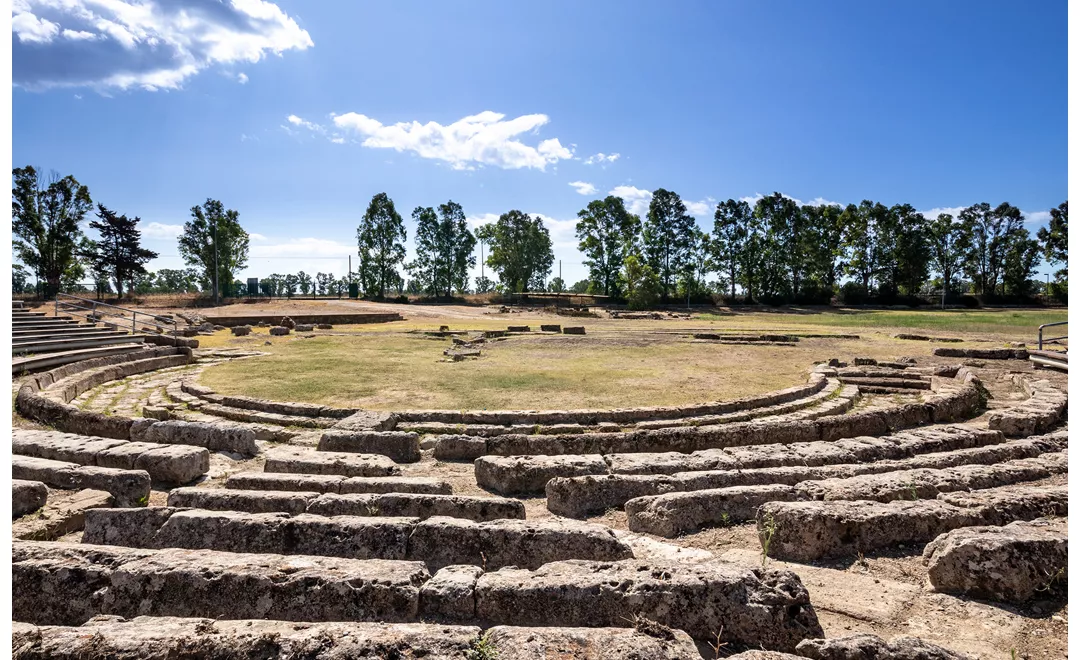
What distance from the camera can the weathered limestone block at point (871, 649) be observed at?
128 inches

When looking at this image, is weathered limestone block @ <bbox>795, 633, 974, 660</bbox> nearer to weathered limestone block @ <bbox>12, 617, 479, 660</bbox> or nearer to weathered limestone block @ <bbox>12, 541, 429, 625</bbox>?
weathered limestone block @ <bbox>12, 617, 479, 660</bbox>

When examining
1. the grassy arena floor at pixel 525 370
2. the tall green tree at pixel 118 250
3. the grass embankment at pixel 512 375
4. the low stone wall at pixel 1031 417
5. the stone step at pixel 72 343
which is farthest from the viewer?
the tall green tree at pixel 118 250

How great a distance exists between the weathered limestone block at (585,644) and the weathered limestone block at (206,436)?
23.6ft

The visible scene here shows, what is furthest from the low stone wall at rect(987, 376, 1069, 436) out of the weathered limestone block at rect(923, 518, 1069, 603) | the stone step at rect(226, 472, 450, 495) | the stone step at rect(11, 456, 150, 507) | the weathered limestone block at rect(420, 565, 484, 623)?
the stone step at rect(11, 456, 150, 507)

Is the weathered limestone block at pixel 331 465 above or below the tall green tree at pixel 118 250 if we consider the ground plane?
below

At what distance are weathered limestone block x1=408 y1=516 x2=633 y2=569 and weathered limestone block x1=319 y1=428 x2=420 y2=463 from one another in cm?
419

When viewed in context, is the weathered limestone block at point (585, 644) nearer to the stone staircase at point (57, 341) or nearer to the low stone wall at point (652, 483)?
the low stone wall at point (652, 483)

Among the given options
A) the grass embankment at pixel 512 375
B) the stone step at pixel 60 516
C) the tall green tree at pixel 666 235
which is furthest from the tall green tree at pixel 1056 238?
the stone step at pixel 60 516

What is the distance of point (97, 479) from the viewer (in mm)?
6715

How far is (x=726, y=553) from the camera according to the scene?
5332 mm

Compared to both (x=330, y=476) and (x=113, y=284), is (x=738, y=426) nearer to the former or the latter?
(x=330, y=476)

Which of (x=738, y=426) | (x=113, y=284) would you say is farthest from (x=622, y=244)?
(x=738, y=426)

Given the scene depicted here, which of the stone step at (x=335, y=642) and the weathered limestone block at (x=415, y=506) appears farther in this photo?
the weathered limestone block at (x=415, y=506)

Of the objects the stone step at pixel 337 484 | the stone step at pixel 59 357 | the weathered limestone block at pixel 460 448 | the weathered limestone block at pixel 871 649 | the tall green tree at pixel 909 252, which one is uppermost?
the tall green tree at pixel 909 252
